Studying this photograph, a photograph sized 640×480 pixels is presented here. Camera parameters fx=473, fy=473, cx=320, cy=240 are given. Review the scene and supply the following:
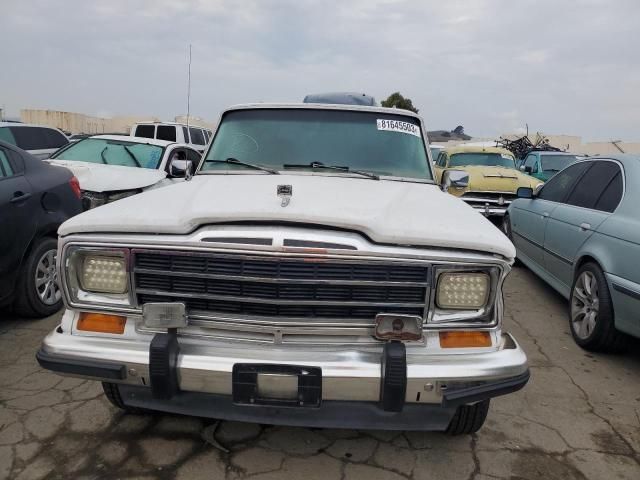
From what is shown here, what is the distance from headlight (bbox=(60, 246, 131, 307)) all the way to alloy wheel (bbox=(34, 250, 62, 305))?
2.26 m

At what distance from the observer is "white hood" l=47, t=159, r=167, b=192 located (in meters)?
6.05

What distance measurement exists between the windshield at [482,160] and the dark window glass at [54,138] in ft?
27.7

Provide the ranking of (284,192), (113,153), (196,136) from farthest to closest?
(196,136)
(113,153)
(284,192)

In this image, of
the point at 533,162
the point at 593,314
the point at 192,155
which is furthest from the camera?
the point at 533,162

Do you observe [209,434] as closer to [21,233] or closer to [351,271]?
[351,271]

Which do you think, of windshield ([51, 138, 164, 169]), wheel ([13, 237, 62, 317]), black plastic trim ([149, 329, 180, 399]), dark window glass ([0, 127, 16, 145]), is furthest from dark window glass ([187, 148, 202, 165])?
black plastic trim ([149, 329, 180, 399])

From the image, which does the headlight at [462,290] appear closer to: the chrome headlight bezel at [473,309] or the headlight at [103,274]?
the chrome headlight bezel at [473,309]

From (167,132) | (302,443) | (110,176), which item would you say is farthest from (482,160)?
(167,132)

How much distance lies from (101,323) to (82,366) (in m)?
0.21

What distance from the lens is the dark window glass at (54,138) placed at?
991cm

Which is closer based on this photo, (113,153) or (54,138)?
(113,153)

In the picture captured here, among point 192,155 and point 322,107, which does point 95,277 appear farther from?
point 192,155

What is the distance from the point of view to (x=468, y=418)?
2549 mm

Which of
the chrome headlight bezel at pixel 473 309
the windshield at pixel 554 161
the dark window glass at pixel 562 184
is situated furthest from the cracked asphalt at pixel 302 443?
the windshield at pixel 554 161
